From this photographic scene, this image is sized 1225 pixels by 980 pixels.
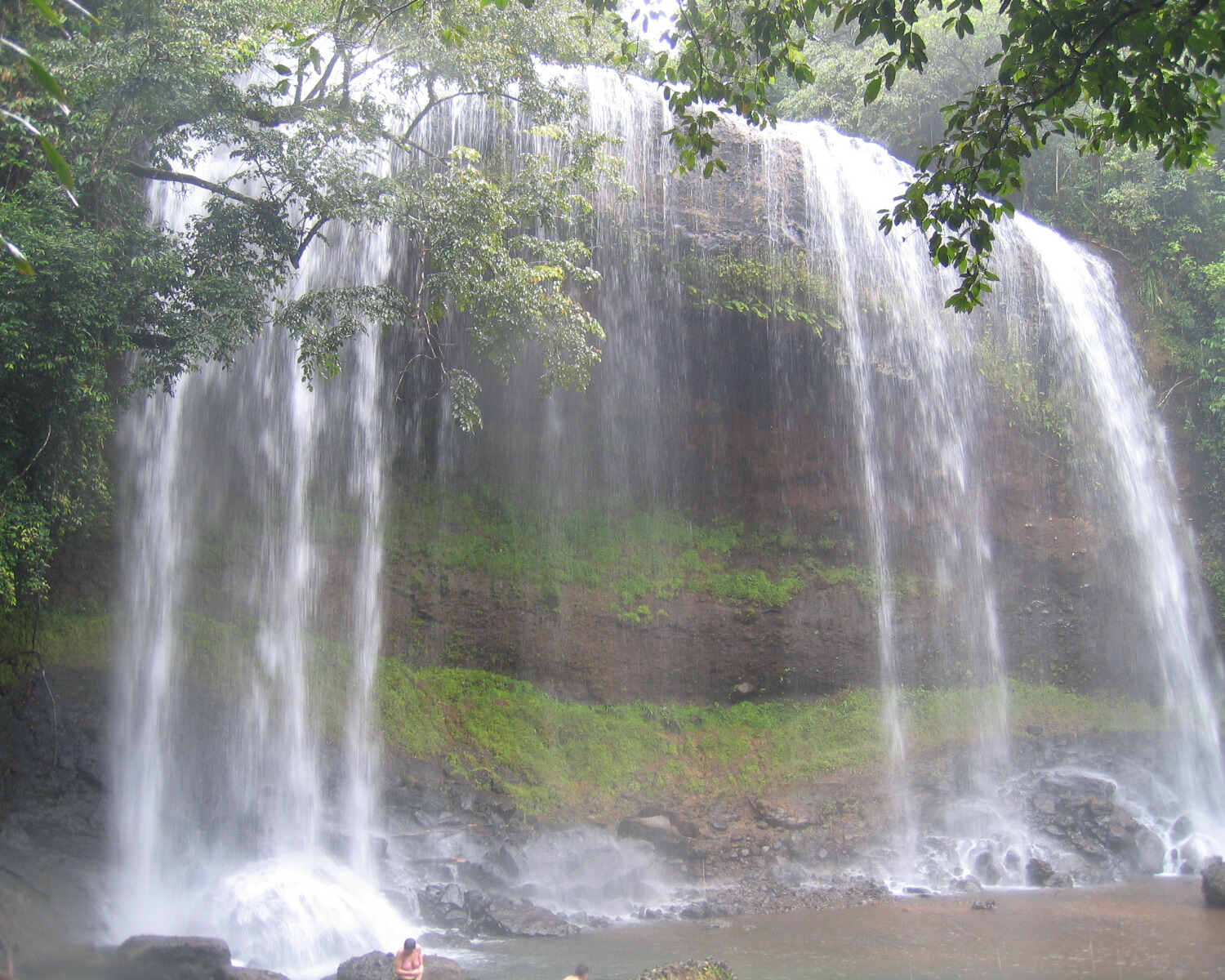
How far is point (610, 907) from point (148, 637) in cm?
671

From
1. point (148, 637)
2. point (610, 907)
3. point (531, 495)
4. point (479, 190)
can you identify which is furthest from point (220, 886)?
point (479, 190)

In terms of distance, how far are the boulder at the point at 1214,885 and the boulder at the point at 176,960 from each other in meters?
10.3

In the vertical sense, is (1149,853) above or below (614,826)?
below

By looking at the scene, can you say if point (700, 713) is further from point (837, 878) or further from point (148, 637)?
point (148, 637)

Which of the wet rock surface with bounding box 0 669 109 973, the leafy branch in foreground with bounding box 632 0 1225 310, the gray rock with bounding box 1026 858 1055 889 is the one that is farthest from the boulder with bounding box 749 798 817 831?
the leafy branch in foreground with bounding box 632 0 1225 310

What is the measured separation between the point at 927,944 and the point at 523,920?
4.19 metres

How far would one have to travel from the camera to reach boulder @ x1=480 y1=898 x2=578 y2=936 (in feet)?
31.9

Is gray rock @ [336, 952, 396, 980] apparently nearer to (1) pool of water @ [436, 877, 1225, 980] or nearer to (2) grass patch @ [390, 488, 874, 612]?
(1) pool of water @ [436, 877, 1225, 980]

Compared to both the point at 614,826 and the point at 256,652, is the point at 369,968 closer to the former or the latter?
the point at 614,826

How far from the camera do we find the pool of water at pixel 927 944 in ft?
26.1

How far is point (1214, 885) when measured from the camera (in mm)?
10070

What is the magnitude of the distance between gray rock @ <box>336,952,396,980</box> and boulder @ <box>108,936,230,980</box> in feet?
3.19

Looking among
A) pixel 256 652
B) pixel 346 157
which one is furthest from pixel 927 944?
pixel 346 157

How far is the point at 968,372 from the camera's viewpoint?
52.0 feet
